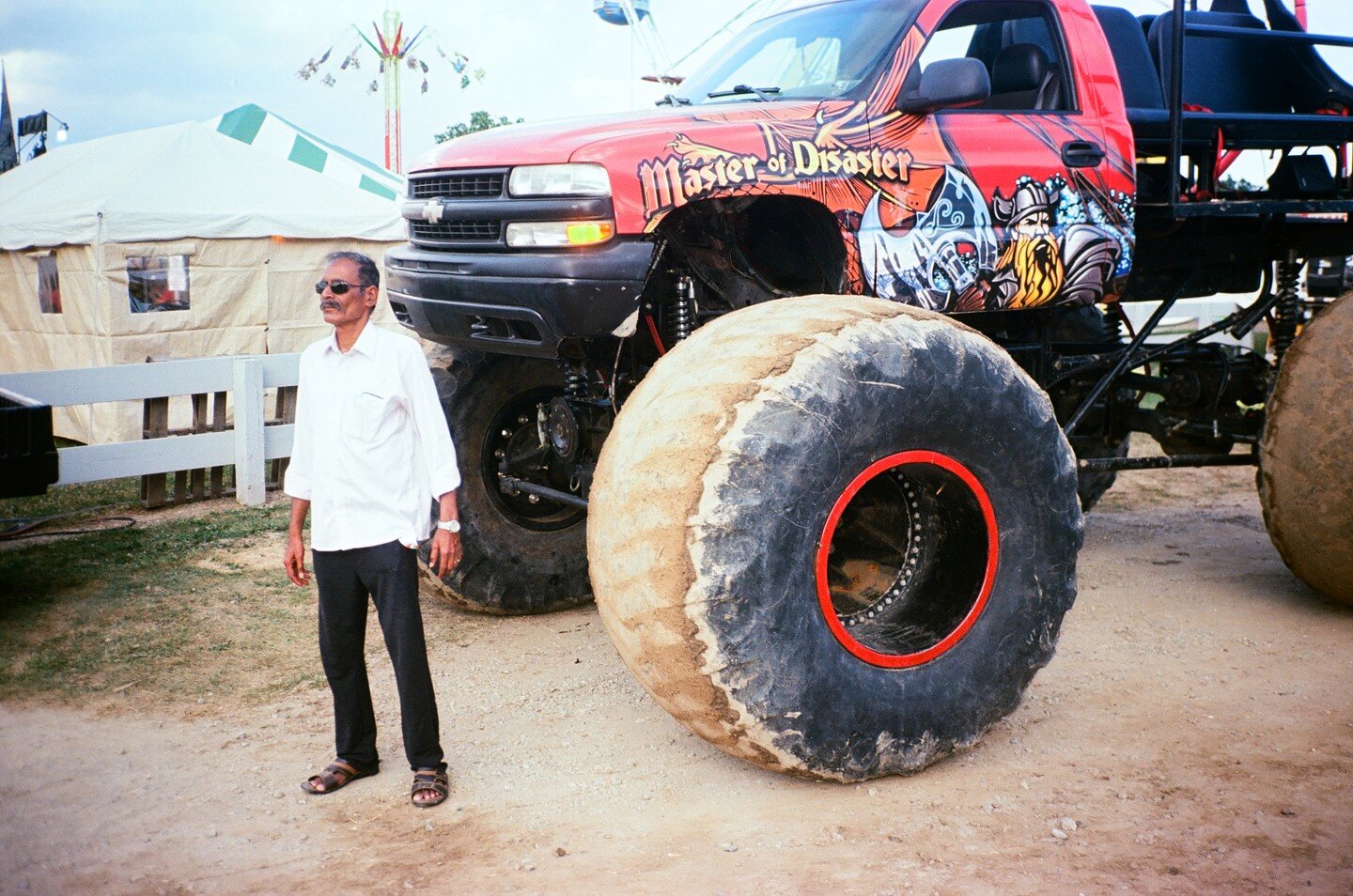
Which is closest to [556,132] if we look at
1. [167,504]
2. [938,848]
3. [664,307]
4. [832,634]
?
[664,307]

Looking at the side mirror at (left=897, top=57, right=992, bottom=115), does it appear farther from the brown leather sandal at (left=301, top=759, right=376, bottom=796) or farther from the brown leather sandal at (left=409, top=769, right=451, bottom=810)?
the brown leather sandal at (left=301, top=759, right=376, bottom=796)

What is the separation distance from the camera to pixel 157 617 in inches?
253

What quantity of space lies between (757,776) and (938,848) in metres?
A: 0.79

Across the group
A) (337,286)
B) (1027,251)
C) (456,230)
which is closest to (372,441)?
(337,286)

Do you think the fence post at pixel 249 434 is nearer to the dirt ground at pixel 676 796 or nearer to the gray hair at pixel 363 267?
the dirt ground at pixel 676 796

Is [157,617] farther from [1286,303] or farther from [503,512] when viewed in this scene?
[1286,303]

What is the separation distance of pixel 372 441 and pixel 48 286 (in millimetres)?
11588

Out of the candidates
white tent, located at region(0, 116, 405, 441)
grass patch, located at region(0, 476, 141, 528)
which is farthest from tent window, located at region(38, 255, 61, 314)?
grass patch, located at region(0, 476, 141, 528)

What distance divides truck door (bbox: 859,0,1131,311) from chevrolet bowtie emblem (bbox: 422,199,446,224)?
1.81 metres

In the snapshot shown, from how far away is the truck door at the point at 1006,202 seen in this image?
506 cm

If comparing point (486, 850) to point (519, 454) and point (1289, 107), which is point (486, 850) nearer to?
point (519, 454)

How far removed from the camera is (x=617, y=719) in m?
Answer: 4.91

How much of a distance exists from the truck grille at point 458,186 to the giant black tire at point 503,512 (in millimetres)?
996

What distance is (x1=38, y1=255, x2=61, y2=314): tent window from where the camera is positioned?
13562 mm
